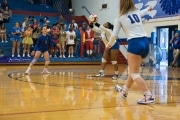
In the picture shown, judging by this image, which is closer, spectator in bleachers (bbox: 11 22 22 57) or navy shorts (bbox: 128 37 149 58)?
navy shorts (bbox: 128 37 149 58)

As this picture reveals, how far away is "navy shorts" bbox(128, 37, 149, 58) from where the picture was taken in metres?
5.22

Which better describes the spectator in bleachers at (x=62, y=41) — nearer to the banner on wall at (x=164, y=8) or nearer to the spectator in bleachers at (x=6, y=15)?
the spectator in bleachers at (x=6, y=15)

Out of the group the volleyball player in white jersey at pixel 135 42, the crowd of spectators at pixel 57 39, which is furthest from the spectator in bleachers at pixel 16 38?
the volleyball player in white jersey at pixel 135 42

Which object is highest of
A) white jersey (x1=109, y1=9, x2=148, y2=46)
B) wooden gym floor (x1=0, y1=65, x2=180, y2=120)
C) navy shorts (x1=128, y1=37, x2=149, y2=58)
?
white jersey (x1=109, y1=9, x2=148, y2=46)

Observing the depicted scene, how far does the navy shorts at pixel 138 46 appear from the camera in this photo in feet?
17.1

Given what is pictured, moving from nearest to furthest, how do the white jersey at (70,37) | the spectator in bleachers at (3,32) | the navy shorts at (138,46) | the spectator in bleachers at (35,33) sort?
1. the navy shorts at (138,46)
2. the spectator in bleachers at (35,33)
3. the spectator in bleachers at (3,32)
4. the white jersey at (70,37)

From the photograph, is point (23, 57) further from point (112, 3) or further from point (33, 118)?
point (33, 118)

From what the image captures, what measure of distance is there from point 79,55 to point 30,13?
6696mm

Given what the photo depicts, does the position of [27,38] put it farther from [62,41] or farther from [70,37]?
[70,37]

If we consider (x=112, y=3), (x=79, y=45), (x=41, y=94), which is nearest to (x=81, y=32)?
(x=79, y=45)

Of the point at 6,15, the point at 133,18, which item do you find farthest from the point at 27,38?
the point at 133,18

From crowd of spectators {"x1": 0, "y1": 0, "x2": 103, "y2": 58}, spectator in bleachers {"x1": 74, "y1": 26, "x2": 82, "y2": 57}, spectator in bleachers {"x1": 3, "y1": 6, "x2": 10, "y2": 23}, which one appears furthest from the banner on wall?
spectator in bleachers {"x1": 3, "y1": 6, "x2": 10, "y2": 23}

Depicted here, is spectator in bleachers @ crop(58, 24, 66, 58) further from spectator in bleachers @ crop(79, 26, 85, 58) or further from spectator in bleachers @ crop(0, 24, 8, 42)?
spectator in bleachers @ crop(0, 24, 8, 42)

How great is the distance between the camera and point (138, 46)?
17.1ft
